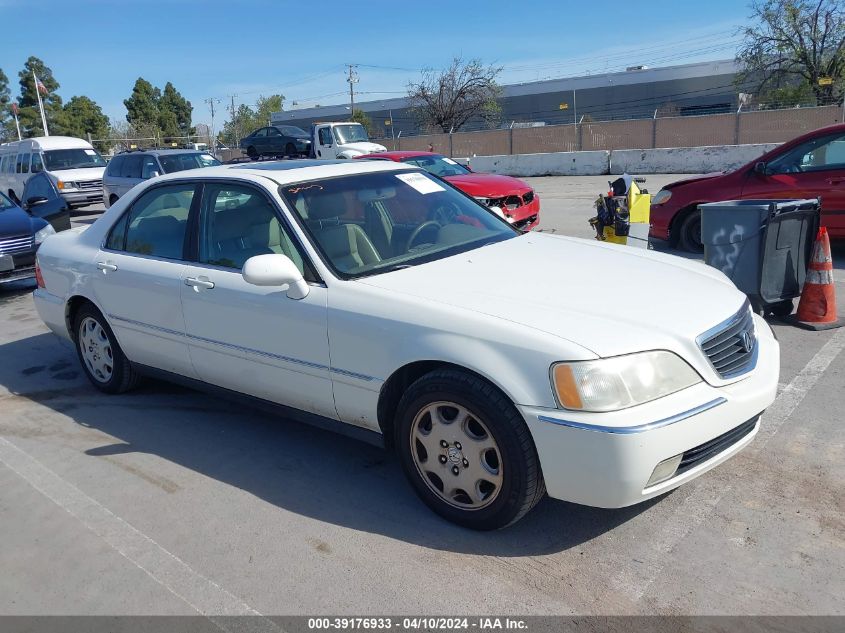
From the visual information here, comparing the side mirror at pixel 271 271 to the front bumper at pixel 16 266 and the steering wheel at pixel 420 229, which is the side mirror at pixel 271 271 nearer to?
the steering wheel at pixel 420 229

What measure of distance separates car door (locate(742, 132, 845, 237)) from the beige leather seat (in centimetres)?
605

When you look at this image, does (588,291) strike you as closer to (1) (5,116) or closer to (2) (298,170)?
(2) (298,170)

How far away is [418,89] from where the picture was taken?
53.8 meters

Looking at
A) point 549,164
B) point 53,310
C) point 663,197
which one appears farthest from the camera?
point 549,164

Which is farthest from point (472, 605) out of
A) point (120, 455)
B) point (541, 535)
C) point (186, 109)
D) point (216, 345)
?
point (186, 109)

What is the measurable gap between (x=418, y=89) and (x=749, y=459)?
52.8 m

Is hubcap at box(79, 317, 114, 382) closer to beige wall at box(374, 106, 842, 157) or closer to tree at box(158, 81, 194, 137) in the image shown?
beige wall at box(374, 106, 842, 157)

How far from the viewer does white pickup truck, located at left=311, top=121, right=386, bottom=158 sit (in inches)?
984

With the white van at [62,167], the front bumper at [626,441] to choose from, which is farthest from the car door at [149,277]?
the white van at [62,167]

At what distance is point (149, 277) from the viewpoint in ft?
15.4

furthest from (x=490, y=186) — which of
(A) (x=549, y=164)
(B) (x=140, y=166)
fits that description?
(A) (x=549, y=164)

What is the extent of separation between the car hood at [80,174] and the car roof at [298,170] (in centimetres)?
1680

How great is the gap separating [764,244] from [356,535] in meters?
4.30

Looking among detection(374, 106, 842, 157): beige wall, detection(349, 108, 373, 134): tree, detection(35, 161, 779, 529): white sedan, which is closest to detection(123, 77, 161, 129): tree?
detection(349, 108, 373, 134): tree
